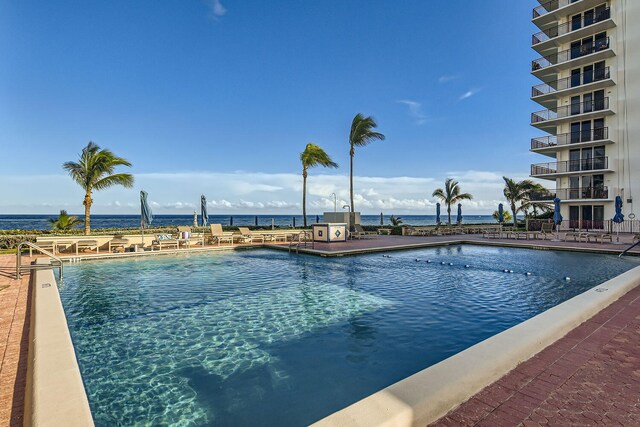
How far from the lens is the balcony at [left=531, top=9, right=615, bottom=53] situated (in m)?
24.4

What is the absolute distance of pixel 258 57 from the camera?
19.5 metres

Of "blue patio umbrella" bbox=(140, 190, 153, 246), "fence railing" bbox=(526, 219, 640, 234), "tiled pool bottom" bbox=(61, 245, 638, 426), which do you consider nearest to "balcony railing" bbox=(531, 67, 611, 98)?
"fence railing" bbox=(526, 219, 640, 234)

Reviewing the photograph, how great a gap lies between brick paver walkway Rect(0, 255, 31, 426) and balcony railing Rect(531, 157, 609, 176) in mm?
32410

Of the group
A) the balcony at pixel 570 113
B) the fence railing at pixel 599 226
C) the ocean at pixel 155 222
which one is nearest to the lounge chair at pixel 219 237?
the ocean at pixel 155 222

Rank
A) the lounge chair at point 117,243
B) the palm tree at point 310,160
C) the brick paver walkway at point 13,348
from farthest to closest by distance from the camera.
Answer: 1. the palm tree at point 310,160
2. the lounge chair at point 117,243
3. the brick paver walkway at point 13,348

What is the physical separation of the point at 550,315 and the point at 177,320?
19.3 feet

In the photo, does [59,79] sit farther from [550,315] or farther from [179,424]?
[550,315]

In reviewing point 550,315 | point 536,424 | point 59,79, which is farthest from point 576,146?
point 59,79

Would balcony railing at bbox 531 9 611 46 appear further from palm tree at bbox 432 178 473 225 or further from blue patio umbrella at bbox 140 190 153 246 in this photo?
blue patio umbrella at bbox 140 190 153 246

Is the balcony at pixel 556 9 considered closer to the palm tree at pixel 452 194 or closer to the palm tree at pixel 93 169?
the palm tree at pixel 452 194

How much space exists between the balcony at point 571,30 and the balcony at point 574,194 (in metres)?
12.2

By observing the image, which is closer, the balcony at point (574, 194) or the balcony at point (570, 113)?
the balcony at point (574, 194)

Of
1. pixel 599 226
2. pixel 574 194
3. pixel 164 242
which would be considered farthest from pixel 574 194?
pixel 164 242

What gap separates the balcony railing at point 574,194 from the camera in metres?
24.1
